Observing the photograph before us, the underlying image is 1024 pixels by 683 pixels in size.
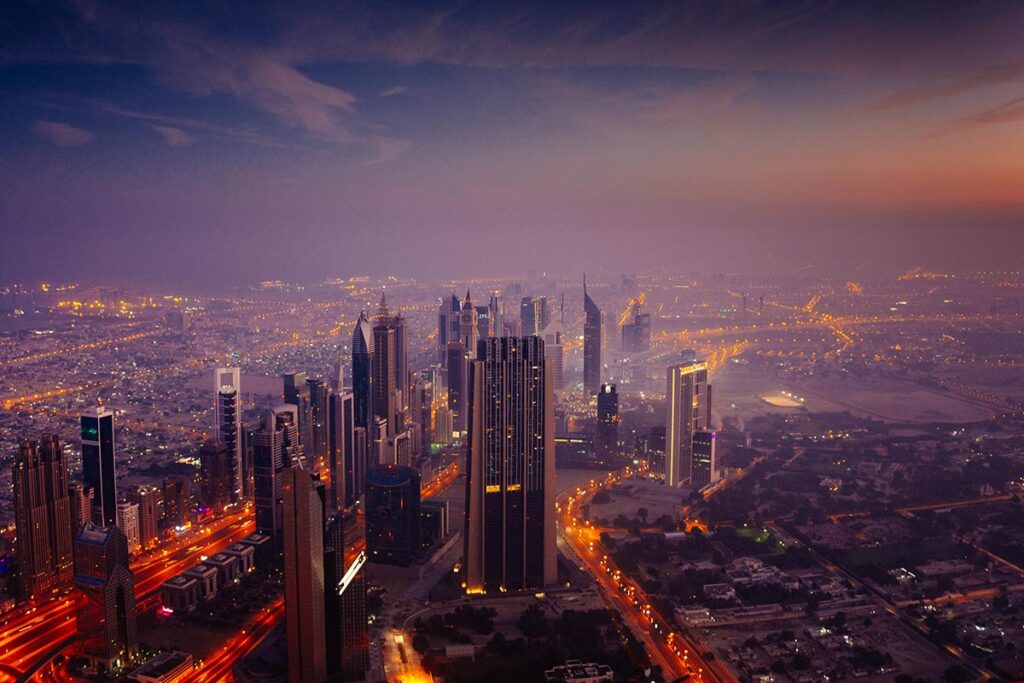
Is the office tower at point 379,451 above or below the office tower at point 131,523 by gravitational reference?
above

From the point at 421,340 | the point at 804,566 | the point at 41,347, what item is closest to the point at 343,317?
the point at 421,340

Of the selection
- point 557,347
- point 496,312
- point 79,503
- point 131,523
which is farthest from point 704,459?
point 79,503

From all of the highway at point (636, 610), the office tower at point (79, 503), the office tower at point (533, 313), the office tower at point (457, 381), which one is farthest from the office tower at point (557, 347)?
the office tower at point (79, 503)

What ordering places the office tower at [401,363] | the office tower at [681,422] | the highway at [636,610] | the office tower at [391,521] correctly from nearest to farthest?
the highway at [636,610] < the office tower at [391,521] < the office tower at [681,422] < the office tower at [401,363]

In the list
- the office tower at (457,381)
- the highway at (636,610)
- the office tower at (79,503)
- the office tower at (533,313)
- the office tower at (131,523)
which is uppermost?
the office tower at (533,313)

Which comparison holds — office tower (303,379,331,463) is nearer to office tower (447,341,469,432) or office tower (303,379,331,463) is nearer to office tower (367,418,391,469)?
office tower (367,418,391,469)

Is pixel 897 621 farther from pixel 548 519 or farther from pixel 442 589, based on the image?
pixel 442 589

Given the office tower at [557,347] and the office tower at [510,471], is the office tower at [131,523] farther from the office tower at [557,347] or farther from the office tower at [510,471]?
the office tower at [557,347]
